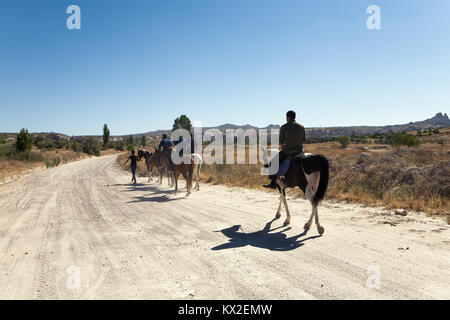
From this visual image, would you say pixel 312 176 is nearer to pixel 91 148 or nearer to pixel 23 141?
pixel 23 141

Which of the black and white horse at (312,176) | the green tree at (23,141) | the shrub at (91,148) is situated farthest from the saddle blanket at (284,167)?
the shrub at (91,148)

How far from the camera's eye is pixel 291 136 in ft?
25.5

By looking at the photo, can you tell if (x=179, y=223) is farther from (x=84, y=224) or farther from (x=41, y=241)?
(x=41, y=241)

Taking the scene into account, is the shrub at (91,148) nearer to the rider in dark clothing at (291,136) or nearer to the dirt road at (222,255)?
the dirt road at (222,255)

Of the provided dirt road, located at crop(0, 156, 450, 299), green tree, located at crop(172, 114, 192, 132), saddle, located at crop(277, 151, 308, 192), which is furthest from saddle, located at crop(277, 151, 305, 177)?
green tree, located at crop(172, 114, 192, 132)

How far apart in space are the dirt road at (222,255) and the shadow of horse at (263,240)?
2 centimetres

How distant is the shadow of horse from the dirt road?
2cm

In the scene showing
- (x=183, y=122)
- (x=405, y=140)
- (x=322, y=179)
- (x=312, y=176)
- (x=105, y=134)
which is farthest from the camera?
(x=105, y=134)

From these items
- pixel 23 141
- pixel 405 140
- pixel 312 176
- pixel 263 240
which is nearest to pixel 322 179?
pixel 312 176

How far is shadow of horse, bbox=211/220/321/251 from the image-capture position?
6.07 metres

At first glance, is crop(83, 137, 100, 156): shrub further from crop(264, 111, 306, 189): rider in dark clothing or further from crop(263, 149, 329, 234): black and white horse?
crop(263, 149, 329, 234): black and white horse

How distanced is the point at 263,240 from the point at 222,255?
1.29 metres

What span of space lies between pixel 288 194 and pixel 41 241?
364 inches
